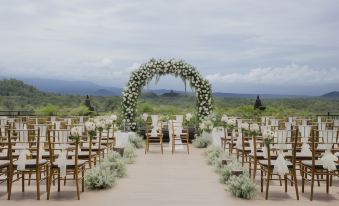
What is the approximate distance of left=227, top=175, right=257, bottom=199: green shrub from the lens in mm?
7152

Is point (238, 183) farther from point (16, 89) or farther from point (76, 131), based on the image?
point (16, 89)

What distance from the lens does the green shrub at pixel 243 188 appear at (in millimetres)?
7152

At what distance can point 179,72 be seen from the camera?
16.1 meters

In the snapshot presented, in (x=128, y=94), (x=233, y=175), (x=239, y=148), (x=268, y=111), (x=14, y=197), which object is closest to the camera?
(x=14, y=197)

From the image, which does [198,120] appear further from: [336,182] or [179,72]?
[336,182]

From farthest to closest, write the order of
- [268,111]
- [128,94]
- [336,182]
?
[268,111] → [128,94] → [336,182]

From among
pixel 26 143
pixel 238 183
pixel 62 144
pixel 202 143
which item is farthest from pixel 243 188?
pixel 202 143

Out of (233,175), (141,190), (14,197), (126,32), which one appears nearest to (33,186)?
(14,197)

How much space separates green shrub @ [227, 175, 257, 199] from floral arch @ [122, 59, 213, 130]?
8629 mm

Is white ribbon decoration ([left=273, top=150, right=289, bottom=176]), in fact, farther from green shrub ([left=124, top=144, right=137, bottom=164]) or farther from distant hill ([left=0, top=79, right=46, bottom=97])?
distant hill ([left=0, top=79, right=46, bottom=97])

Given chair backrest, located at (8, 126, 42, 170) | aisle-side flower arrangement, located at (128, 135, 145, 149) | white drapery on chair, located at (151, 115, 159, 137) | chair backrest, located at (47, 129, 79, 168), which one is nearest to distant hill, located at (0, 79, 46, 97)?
aisle-side flower arrangement, located at (128, 135, 145, 149)

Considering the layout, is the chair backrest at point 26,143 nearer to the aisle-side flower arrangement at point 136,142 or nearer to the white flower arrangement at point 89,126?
the white flower arrangement at point 89,126

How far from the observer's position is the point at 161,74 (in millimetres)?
16250

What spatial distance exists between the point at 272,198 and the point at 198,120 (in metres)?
8.92
